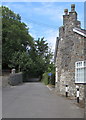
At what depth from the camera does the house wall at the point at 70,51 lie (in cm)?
1466

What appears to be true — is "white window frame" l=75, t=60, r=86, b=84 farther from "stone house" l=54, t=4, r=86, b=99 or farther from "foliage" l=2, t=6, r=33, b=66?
"foliage" l=2, t=6, r=33, b=66

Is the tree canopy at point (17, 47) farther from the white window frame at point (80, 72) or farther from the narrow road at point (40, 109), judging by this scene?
the narrow road at point (40, 109)

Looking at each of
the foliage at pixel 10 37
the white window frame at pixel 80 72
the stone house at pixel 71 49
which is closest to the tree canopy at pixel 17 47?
the foliage at pixel 10 37

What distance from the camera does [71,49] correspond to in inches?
619

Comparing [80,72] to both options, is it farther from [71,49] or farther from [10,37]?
[10,37]

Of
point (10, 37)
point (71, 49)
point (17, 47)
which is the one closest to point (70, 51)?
point (71, 49)

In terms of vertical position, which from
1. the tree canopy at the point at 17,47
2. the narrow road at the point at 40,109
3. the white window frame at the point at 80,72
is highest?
the tree canopy at the point at 17,47

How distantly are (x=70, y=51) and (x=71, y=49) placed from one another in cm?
21

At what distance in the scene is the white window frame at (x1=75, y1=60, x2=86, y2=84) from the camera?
44.9 ft

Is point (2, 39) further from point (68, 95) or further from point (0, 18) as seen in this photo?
point (68, 95)

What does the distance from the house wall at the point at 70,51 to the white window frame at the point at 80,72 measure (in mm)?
315

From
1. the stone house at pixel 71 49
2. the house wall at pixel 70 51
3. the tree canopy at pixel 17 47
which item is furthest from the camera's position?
the tree canopy at pixel 17 47

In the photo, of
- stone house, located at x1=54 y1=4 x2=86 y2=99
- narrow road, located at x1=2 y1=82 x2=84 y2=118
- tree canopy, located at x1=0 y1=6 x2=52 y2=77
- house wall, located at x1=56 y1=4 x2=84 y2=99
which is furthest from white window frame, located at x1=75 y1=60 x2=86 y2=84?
tree canopy, located at x1=0 y1=6 x2=52 y2=77

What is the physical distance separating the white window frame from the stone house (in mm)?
98
